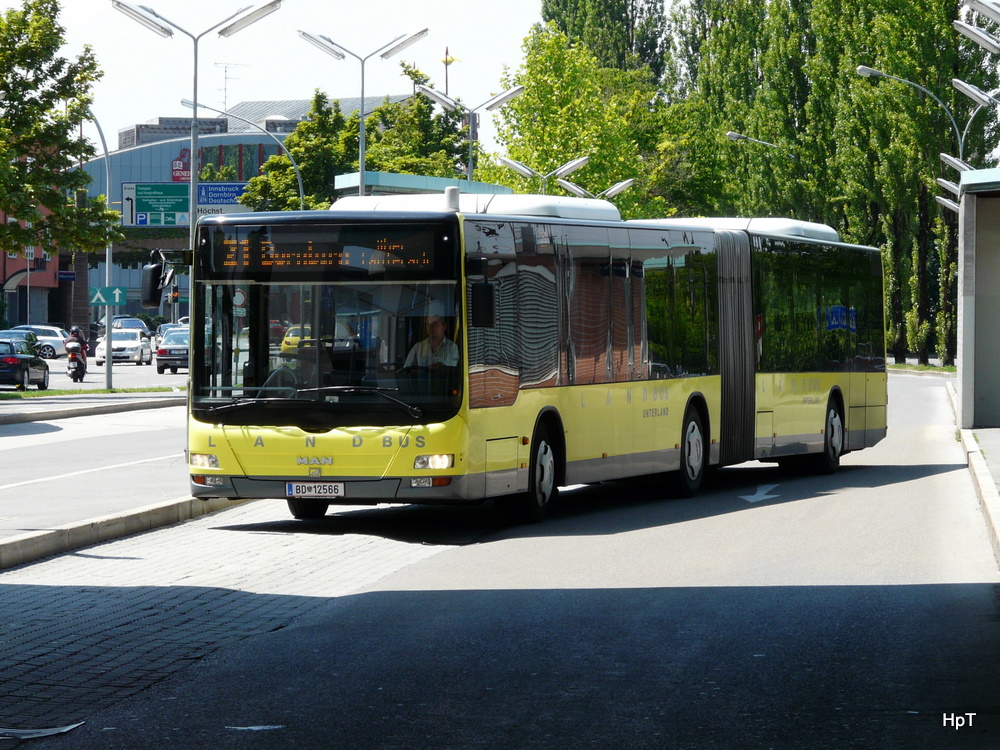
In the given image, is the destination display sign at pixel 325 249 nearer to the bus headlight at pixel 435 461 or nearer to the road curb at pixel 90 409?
the bus headlight at pixel 435 461

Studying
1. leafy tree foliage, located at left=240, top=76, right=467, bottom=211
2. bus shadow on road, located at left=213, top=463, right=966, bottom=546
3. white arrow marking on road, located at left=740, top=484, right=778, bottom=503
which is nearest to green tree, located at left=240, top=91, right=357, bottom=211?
leafy tree foliage, located at left=240, top=76, right=467, bottom=211

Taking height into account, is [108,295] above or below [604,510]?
above

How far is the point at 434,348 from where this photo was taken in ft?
44.7

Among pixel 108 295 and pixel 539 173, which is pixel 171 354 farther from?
pixel 108 295

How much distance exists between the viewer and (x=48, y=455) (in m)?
22.8

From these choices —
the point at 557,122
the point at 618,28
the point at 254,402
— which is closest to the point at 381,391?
the point at 254,402

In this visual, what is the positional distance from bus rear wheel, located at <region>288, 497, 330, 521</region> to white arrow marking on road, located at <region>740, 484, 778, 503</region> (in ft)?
14.9

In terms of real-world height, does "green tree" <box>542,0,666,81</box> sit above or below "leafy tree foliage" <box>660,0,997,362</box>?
above

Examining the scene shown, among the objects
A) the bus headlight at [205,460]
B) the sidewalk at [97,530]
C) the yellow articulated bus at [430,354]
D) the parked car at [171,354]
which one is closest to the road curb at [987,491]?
the yellow articulated bus at [430,354]

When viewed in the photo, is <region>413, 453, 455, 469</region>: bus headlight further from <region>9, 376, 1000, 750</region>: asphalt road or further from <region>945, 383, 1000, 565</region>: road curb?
<region>945, 383, 1000, 565</region>: road curb

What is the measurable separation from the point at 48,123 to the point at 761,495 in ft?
87.7

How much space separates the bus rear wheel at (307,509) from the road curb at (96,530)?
0.91m

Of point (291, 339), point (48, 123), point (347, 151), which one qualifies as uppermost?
point (347, 151)

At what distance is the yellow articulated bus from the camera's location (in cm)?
1359
